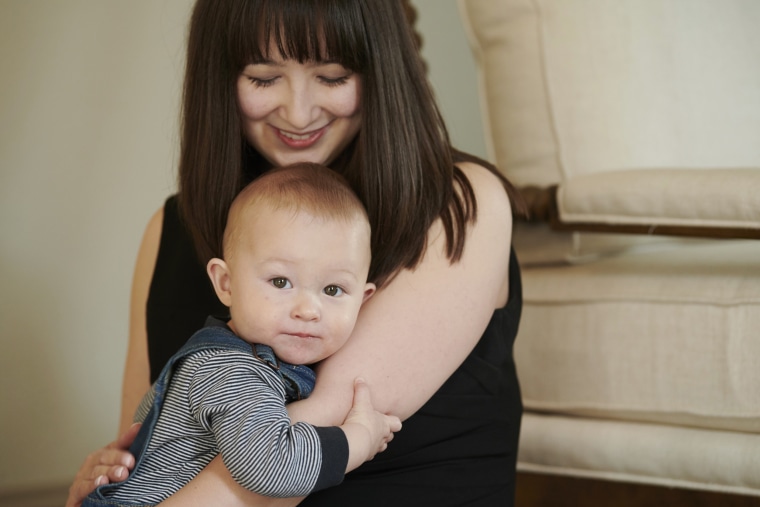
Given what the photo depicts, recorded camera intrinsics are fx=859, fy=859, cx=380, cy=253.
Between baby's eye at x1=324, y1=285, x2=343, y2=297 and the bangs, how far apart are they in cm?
34

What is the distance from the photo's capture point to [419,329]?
1052 millimetres

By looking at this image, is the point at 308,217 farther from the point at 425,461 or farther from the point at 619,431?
the point at 619,431

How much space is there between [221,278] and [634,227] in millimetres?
736

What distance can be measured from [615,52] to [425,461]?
1015mm

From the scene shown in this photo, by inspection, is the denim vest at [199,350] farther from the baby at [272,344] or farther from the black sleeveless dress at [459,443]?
the black sleeveless dress at [459,443]

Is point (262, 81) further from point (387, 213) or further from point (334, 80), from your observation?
point (387, 213)

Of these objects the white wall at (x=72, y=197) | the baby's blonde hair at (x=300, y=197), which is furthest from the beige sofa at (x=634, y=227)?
the white wall at (x=72, y=197)

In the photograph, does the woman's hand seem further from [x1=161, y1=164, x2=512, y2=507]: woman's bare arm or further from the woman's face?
the woman's face

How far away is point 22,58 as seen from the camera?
2.01 m

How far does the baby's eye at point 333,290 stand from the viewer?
3.19 feet

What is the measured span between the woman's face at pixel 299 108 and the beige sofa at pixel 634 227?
49 cm

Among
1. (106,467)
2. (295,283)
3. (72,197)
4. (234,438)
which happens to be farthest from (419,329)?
(72,197)

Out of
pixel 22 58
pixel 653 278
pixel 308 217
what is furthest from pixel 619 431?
pixel 22 58

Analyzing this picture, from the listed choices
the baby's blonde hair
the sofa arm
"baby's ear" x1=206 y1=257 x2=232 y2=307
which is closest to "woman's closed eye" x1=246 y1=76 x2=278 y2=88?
the baby's blonde hair
